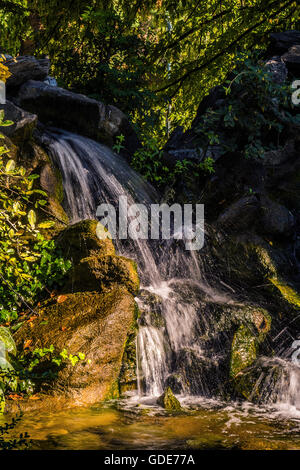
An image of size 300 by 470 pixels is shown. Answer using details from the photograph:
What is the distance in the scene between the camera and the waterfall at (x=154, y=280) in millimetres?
4184

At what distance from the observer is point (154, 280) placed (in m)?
5.56

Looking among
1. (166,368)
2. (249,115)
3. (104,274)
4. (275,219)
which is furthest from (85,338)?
(249,115)

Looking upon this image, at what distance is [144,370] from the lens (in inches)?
162

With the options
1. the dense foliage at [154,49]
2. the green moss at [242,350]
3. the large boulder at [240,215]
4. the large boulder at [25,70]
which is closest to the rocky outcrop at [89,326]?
the green moss at [242,350]

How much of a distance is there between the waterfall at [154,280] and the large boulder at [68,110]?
363mm

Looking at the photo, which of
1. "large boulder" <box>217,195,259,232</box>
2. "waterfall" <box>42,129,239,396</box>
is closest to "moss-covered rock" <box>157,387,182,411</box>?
"waterfall" <box>42,129,239,396</box>

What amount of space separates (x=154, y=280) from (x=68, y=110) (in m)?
4.16

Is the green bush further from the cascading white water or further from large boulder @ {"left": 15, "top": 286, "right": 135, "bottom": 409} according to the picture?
large boulder @ {"left": 15, "top": 286, "right": 135, "bottom": 409}

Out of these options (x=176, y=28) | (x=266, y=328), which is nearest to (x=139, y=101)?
(x=176, y=28)

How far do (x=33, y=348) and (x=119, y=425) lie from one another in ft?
3.36

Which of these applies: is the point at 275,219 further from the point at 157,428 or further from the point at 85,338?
the point at 157,428

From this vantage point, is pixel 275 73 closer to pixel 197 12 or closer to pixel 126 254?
pixel 197 12

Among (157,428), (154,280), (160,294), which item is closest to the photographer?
(157,428)

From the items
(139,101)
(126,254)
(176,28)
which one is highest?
(176,28)
